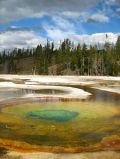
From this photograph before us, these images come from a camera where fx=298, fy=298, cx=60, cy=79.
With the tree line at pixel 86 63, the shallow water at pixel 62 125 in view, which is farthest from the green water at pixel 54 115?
the tree line at pixel 86 63

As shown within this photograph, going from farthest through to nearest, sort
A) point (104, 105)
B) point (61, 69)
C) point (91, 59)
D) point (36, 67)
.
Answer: point (36, 67)
point (61, 69)
point (91, 59)
point (104, 105)

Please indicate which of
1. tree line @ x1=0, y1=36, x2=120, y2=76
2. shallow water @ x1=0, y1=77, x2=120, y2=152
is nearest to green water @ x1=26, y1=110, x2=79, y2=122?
shallow water @ x1=0, y1=77, x2=120, y2=152

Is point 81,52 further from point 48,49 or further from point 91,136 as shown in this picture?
point 91,136

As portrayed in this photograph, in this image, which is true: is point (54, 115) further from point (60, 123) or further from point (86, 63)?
point (86, 63)

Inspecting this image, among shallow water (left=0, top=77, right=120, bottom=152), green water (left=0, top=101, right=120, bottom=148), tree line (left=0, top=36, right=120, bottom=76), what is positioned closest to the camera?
shallow water (left=0, top=77, right=120, bottom=152)

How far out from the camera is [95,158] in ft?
47.0

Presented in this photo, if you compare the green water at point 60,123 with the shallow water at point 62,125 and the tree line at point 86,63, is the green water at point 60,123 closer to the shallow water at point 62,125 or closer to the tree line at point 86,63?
the shallow water at point 62,125

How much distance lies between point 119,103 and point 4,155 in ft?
65.9

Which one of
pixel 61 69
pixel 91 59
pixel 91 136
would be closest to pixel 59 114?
pixel 91 136

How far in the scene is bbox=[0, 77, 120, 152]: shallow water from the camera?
55.0 ft

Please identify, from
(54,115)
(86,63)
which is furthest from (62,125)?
(86,63)

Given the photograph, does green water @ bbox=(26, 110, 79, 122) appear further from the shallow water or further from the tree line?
the tree line

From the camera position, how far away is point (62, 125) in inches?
835

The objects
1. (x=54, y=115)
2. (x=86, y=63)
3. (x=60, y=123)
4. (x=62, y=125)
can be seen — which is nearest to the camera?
(x=62, y=125)
